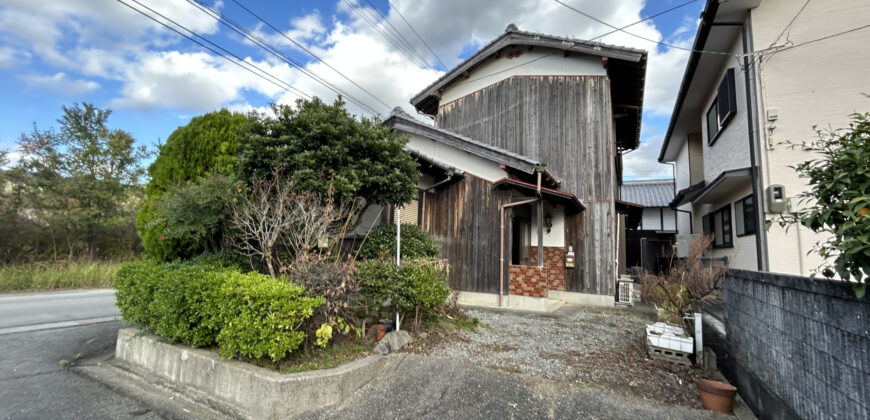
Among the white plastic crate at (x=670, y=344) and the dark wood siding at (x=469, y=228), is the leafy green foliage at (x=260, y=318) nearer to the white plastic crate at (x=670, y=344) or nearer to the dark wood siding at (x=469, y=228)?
the white plastic crate at (x=670, y=344)

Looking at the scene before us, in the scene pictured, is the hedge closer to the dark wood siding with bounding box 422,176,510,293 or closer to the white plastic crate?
the white plastic crate

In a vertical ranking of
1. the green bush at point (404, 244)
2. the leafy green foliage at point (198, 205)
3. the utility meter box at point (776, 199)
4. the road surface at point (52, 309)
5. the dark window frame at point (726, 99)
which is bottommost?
the road surface at point (52, 309)

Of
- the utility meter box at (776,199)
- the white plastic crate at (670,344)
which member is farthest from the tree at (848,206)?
the utility meter box at (776,199)

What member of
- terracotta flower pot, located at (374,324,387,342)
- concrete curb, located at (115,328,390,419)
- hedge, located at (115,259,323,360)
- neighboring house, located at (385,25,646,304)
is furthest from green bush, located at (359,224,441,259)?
hedge, located at (115,259,323,360)

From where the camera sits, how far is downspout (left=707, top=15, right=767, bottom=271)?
21.2ft

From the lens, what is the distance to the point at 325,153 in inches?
204

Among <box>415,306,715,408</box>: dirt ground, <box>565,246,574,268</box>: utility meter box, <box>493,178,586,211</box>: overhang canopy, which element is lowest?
<box>415,306,715,408</box>: dirt ground

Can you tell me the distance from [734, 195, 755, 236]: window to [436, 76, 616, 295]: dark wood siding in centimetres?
255

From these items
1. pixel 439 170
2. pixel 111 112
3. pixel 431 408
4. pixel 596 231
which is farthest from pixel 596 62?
pixel 111 112

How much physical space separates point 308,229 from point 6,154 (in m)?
13.7

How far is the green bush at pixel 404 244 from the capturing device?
6.09m

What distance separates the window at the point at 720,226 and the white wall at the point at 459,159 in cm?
596

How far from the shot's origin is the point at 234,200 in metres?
4.65

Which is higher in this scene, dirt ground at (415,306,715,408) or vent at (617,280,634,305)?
vent at (617,280,634,305)
